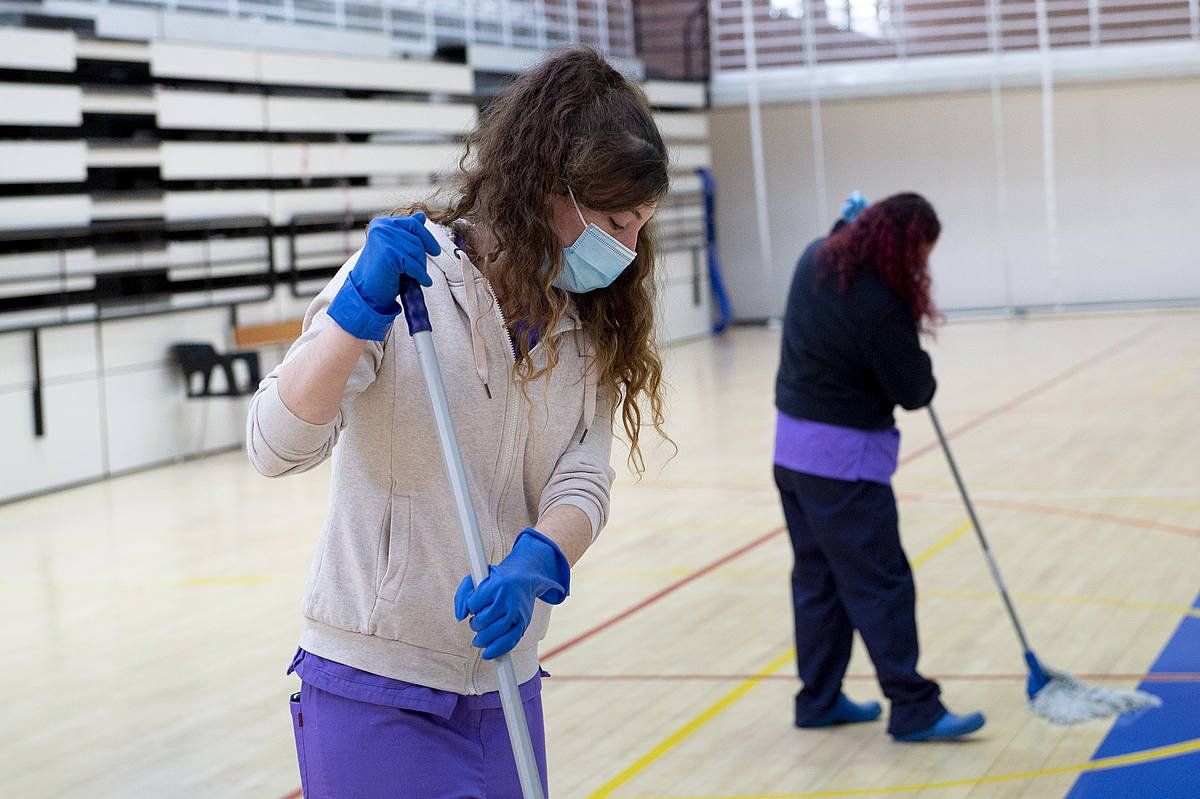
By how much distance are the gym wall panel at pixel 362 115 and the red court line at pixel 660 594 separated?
496cm

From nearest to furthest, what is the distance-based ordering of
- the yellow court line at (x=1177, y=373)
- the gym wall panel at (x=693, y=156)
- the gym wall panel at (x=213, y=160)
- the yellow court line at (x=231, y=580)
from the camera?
the yellow court line at (x=231, y=580)
the gym wall panel at (x=213, y=160)
the yellow court line at (x=1177, y=373)
the gym wall panel at (x=693, y=156)

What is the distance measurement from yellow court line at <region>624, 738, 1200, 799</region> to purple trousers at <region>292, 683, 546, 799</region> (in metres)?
1.91

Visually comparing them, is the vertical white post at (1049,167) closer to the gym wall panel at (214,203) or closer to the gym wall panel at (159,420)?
the gym wall panel at (214,203)

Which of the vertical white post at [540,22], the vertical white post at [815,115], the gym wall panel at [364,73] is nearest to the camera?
the gym wall panel at [364,73]

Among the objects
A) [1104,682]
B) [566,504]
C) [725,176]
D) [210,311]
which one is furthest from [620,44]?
A: [566,504]

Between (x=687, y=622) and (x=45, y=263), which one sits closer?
(x=687, y=622)

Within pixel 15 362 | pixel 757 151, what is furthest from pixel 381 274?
pixel 757 151

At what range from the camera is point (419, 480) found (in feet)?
5.59

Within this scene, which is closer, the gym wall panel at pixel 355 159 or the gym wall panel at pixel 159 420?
the gym wall panel at pixel 159 420

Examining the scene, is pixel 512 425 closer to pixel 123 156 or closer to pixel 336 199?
pixel 123 156

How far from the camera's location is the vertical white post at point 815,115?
1667 cm

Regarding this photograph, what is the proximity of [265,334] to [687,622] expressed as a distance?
5.95 metres

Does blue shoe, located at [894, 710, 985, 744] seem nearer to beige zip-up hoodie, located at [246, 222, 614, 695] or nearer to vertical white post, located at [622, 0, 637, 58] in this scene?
beige zip-up hoodie, located at [246, 222, 614, 695]

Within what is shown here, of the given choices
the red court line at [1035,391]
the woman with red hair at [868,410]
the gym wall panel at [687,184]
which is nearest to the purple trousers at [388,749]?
the woman with red hair at [868,410]
